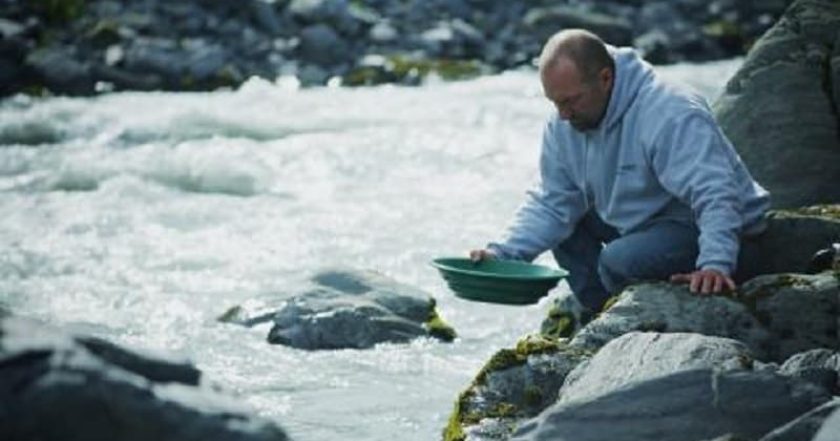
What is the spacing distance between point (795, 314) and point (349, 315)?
2.84 metres

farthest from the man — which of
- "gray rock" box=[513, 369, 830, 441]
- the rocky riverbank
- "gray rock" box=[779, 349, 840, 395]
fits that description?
the rocky riverbank

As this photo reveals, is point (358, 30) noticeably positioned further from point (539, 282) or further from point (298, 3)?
point (539, 282)

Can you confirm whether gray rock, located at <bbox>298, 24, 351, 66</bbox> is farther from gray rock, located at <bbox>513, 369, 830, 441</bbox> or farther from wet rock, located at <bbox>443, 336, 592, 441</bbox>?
gray rock, located at <bbox>513, 369, 830, 441</bbox>

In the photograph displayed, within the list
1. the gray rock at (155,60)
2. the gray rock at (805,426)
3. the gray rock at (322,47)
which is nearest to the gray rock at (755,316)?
the gray rock at (805,426)

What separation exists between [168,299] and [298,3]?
51.0ft

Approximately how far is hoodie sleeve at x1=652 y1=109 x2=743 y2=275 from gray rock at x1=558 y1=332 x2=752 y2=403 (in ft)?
2.68

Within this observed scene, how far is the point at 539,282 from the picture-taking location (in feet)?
20.1

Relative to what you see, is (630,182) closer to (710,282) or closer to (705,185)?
(705,185)

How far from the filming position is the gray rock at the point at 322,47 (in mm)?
21781

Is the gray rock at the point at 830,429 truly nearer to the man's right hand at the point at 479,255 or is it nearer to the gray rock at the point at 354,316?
the man's right hand at the point at 479,255

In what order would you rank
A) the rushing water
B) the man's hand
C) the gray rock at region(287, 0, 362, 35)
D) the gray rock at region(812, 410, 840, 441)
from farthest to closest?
the gray rock at region(287, 0, 362, 35) < the rushing water < the man's hand < the gray rock at region(812, 410, 840, 441)

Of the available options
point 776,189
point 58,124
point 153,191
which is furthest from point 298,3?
point 776,189

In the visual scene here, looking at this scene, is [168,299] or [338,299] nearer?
[338,299]

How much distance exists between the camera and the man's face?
601cm
